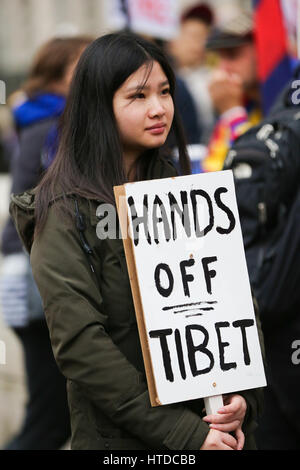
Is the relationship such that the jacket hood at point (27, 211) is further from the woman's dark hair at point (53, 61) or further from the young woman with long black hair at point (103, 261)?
the woman's dark hair at point (53, 61)

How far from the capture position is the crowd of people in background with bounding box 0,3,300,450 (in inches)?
140

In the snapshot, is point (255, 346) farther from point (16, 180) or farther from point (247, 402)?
point (16, 180)

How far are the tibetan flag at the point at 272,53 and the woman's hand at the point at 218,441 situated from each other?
2.22 m

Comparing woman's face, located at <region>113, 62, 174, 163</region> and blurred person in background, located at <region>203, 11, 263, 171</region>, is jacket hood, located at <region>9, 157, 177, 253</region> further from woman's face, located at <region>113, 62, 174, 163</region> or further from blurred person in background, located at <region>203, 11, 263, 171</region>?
blurred person in background, located at <region>203, 11, 263, 171</region>

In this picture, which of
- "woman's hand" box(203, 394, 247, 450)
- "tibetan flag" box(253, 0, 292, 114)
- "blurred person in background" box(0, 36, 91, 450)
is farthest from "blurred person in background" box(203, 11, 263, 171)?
"woman's hand" box(203, 394, 247, 450)

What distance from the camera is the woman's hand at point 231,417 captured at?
7.23 ft

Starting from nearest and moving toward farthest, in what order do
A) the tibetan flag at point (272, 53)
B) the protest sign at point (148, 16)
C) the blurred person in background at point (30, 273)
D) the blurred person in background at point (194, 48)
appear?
the blurred person in background at point (30, 273)
the tibetan flag at point (272, 53)
the protest sign at point (148, 16)
the blurred person in background at point (194, 48)

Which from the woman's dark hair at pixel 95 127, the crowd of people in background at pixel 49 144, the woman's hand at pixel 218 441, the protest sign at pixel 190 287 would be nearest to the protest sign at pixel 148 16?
A: the crowd of people in background at pixel 49 144

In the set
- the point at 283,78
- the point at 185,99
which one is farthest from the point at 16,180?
the point at 283,78

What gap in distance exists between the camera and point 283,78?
4.07m

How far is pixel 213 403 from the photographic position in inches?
87.3

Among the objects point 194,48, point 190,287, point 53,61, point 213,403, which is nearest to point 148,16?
point 194,48

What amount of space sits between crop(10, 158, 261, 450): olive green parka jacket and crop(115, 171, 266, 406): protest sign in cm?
7

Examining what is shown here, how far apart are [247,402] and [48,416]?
167 cm
